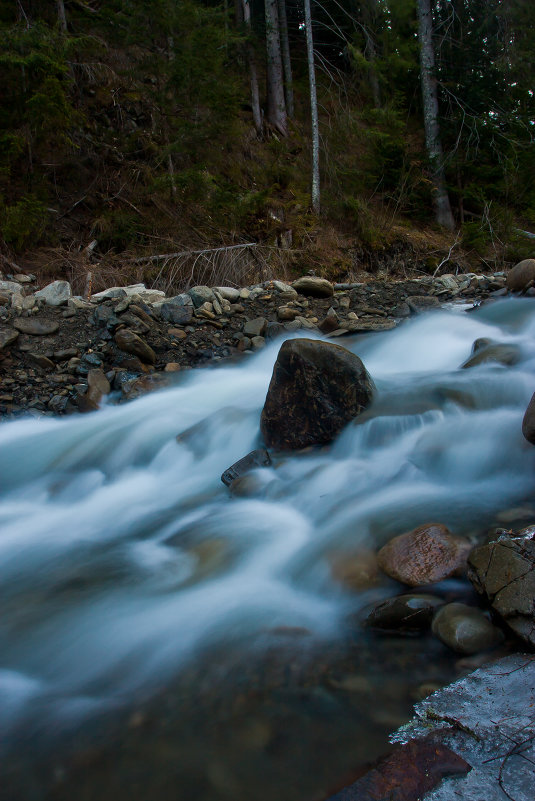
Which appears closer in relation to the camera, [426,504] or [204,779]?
[204,779]

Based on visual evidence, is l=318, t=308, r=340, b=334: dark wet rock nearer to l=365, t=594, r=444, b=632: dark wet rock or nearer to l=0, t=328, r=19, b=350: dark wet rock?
l=0, t=328, r=19, b=350: dark wet rock

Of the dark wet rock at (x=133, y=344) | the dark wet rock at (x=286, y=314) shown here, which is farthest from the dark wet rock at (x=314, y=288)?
the dark wet rock at (x=133, y=344)

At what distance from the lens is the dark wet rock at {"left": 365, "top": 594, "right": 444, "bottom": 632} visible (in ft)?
7.39

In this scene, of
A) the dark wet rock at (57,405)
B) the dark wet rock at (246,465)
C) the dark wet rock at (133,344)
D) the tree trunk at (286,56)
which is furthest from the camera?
the tree trunk at (286,56)

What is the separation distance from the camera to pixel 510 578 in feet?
7.00

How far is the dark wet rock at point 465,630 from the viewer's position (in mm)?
2051

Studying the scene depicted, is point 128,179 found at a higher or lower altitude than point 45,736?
higher

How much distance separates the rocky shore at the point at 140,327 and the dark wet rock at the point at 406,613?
172 inches

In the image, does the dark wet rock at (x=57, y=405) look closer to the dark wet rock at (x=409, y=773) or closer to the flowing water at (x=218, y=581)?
the flowing water at (x=218, y=581)

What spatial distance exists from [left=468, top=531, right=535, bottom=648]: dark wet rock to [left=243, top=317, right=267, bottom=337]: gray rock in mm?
5070

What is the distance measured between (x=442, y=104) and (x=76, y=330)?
11428 mm

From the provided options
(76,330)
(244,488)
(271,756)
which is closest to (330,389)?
(244,488)

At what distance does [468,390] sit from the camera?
14.7ft

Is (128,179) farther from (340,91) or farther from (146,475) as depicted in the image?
(340,91)
